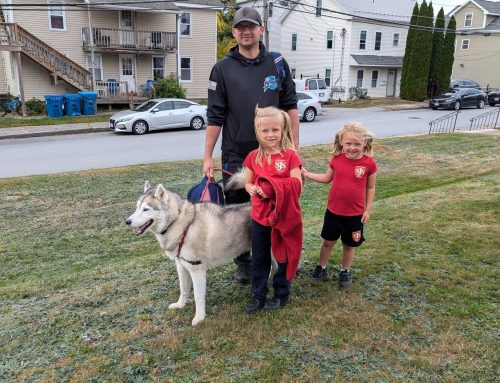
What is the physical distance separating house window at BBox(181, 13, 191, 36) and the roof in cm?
1342

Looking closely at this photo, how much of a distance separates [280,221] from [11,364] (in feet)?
6.99

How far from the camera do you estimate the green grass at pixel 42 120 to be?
19.7 m

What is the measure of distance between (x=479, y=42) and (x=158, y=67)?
1228 inches

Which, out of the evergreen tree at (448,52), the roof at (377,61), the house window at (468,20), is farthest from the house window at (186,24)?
the house window at (468,20)

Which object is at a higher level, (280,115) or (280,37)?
(280,37)

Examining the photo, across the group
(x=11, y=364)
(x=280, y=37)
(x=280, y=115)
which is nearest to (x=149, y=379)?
(x=11, y=364)

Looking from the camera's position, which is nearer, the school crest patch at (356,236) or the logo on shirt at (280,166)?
the logo on shirt at (280,166)

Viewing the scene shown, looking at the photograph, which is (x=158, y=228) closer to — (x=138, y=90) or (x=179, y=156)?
(x=179, y=156)

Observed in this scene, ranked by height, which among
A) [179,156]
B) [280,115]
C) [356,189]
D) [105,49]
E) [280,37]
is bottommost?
[179,156]

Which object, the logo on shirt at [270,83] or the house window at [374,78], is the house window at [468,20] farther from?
the logo on shirt at [270,83]

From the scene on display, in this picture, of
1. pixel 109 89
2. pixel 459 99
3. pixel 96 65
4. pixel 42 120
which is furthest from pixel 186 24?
pixel 459 99

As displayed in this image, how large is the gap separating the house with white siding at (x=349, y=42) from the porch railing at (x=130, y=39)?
1169 cm

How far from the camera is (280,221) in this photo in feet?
10.7

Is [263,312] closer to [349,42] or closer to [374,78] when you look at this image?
[349,42]
